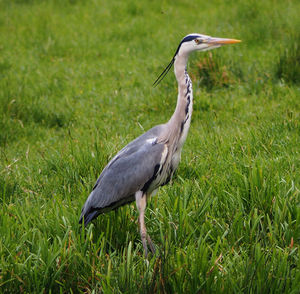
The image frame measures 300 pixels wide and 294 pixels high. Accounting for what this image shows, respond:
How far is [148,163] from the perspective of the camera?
3.34 meters

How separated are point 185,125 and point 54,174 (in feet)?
5.18

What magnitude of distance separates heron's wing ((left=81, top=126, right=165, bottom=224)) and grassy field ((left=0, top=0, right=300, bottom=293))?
0.15 m

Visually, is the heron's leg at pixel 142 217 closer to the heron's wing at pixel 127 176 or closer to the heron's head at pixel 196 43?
the heron's wing at pixel 127 176

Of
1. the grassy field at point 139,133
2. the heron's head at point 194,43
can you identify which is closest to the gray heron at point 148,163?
the heron's head at point 194,43

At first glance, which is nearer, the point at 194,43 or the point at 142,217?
the point at 142,217

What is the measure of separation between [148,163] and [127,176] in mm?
190

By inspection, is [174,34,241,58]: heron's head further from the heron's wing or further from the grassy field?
the grassy field

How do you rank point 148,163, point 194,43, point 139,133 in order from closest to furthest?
point 148,163 → point 194,43 → point 139,133

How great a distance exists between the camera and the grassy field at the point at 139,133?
2.67 metres

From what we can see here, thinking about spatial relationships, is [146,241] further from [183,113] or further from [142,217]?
[183,113]

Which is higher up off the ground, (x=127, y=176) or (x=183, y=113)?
(x=183, y=113)

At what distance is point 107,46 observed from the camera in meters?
8.51

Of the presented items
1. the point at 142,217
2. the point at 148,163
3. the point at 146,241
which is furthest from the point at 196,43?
the point at 146,241

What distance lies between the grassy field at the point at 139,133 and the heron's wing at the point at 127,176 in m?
0.15
